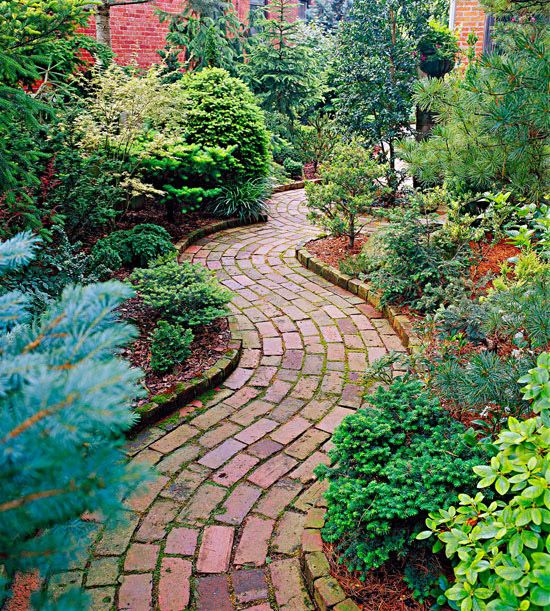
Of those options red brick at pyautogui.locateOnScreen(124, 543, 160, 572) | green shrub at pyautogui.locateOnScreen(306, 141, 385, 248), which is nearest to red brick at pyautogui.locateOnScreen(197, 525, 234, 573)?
red brick at pyautogui.locateOnScreen(124, 543, 160, 572)

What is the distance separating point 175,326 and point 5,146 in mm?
1758

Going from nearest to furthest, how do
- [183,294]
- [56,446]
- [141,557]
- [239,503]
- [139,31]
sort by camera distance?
[56,446]
[141,557]
[239,503]
[183,294]
[139,31]

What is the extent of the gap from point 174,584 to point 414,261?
3.30 meters

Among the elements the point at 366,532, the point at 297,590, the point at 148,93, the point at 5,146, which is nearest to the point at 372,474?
the point at 366,532

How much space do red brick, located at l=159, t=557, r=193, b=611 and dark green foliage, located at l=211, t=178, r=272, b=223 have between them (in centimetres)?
582

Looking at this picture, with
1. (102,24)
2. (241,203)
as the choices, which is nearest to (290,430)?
(241,203)

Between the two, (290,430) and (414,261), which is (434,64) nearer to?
(414,261)

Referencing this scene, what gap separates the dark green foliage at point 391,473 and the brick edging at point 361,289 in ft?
Answer: 4.12

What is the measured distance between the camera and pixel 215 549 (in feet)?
8.02

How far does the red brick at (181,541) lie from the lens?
7.97ft

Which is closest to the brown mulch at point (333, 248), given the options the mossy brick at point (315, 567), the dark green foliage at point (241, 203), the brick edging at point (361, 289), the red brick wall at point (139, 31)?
the brick edging at point (361, 289)

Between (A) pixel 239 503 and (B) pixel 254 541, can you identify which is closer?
(B) pixel 254 541

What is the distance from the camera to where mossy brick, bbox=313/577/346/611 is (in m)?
2.06

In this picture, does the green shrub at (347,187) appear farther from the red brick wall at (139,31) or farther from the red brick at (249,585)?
the red brick wall at (139,31)
